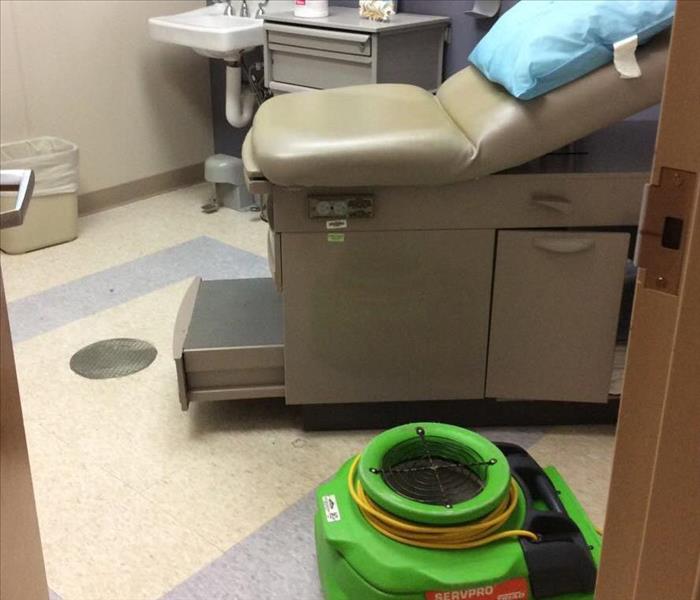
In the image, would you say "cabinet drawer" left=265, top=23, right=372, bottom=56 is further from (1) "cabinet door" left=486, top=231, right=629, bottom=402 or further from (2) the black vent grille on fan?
(2) the black vent grille on fan

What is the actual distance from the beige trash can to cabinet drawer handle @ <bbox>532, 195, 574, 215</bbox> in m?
2.08

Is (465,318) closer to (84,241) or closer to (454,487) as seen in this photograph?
(454,487)

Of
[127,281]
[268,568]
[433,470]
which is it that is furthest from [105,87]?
[433,470]

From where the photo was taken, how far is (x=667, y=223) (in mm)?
603

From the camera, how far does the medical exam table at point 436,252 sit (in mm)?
1659

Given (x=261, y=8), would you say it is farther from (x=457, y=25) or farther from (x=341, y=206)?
(x=341, y=206)

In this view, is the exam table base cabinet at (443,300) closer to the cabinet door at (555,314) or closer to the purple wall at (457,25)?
the cabinet door at (555,314)

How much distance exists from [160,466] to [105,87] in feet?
7.11

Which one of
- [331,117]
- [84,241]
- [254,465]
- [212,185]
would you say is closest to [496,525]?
[254,465]

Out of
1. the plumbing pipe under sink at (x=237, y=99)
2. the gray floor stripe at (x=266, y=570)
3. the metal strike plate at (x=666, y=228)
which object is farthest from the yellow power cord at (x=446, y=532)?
the plumbing pipe under sink at (x=237, y=99)

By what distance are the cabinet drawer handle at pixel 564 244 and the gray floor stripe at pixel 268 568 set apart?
77cm

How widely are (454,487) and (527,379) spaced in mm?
558

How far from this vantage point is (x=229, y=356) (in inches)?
75.1

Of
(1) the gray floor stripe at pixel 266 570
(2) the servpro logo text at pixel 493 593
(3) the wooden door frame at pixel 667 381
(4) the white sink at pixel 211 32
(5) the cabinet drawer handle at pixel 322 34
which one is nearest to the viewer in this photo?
(3) the wooden door frame at pixel 667 381
